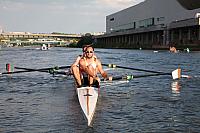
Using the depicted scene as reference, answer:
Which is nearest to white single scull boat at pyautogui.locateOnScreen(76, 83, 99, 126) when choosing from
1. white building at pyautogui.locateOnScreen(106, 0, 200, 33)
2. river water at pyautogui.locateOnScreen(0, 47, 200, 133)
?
river water at pyautogui.locateOnScreen(0, 47, 200, 133)

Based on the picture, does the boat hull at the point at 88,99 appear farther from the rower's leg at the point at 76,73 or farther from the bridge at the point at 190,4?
the bridge at the point at 190,4

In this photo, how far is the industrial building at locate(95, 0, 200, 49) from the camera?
364 ft

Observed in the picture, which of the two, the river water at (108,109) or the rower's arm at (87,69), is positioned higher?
the rower's arm at (87,69)

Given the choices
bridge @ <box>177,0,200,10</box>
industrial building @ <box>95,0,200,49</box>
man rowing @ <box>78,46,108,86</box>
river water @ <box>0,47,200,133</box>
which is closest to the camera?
river water @ <box>0,47,200,133</box>

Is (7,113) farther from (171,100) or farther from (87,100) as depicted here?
(171,100)

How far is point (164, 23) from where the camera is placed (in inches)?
5423

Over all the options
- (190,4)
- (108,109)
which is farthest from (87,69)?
(190,4)

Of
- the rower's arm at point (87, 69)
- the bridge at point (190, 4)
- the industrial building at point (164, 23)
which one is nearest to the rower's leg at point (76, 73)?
the rower's arm at point (87, 69)

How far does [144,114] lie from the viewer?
1625 centimetres

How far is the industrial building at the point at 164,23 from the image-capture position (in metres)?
111

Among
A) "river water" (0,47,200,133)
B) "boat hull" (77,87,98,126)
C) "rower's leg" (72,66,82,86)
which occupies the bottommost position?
"river water" (0,47,200,133)

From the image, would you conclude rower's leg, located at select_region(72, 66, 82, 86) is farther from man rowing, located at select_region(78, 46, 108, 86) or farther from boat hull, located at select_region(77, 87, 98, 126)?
boat hull, located at select_region(77, 87, 98, 126)

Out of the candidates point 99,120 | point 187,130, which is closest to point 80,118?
point 99,120

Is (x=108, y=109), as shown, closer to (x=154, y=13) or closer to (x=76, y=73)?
(x=76, y=73)
